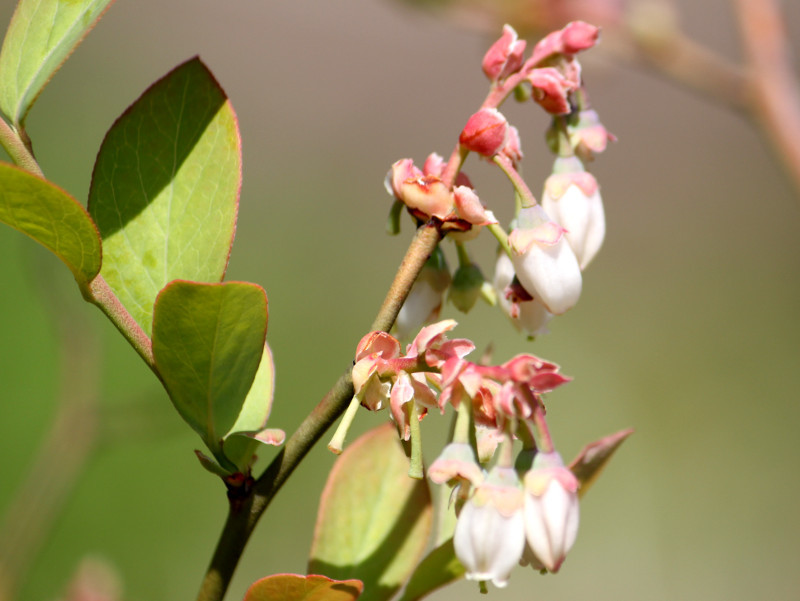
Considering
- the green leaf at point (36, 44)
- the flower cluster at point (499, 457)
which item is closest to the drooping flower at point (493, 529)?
the flower cluster at point (499, 457)

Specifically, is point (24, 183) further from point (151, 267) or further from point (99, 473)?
point (99, 473)

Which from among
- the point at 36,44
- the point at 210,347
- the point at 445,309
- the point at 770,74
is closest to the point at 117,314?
the point at 210,347

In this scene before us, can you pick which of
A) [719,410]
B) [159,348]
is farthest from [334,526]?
[719,410]

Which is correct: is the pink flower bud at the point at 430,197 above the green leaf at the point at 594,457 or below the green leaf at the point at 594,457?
above

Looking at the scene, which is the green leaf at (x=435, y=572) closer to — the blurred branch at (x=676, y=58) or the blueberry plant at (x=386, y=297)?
the blueberry plant at (x=386, y=297)

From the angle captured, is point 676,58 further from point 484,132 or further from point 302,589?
point 302,589
